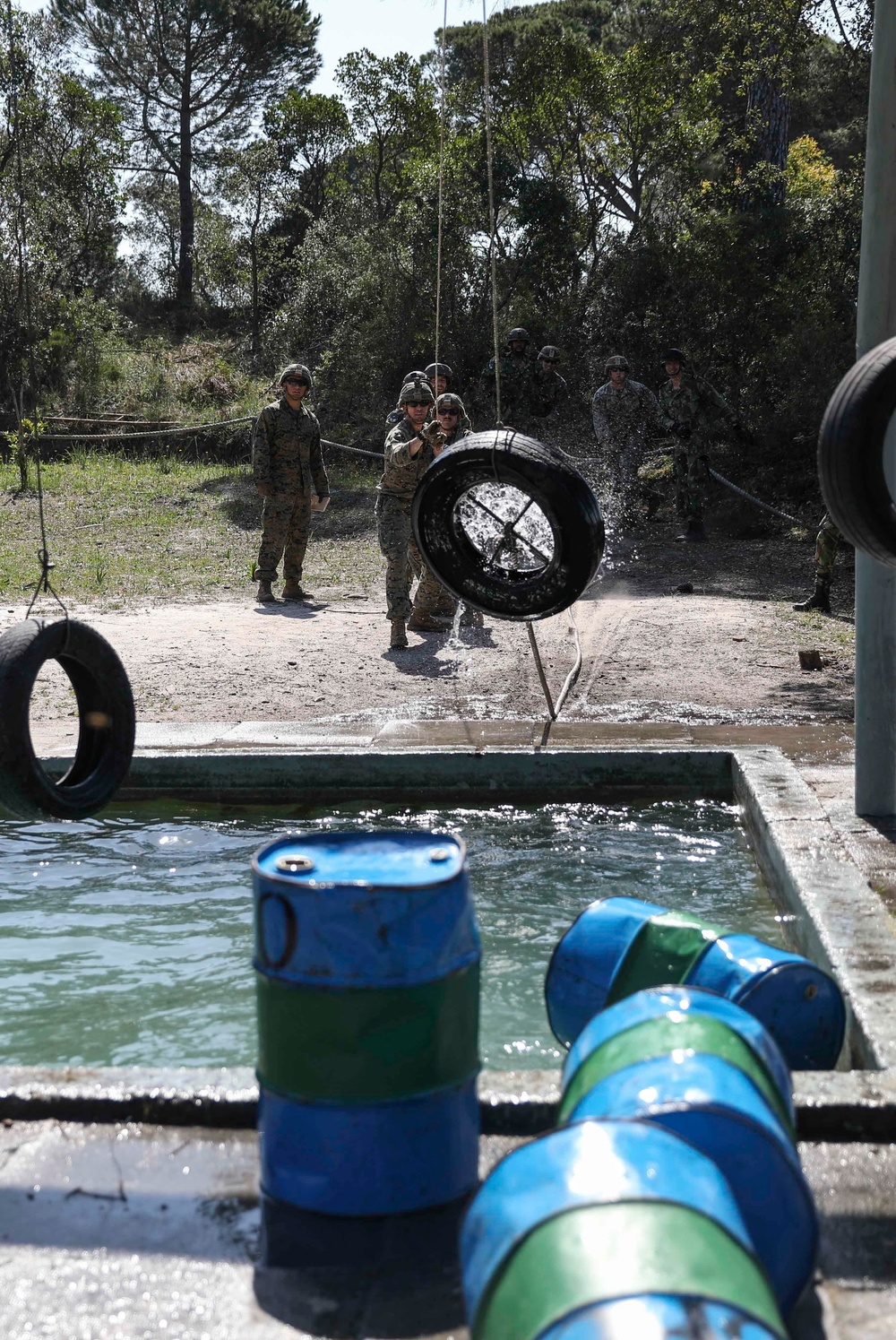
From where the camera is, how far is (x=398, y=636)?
35.4 feet

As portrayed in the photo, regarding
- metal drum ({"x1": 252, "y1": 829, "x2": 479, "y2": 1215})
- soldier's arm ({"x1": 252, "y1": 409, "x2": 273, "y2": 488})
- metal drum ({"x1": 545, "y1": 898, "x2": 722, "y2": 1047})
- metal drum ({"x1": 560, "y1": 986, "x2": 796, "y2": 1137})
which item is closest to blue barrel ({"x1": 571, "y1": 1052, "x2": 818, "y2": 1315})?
metal drum ({"x1": 560, "y1": 986, "x2": 796, "y2": 1137})

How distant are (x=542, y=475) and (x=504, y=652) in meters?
5.01

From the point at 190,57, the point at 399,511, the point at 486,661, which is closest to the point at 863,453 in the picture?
the point at 486,661

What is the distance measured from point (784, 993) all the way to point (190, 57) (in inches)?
1618

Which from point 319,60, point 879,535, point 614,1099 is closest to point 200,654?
point 879,535

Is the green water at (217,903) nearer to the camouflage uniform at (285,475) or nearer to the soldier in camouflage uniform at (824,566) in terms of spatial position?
the soldier in camouflage uniform at (824,566)

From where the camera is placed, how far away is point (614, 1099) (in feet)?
8.35

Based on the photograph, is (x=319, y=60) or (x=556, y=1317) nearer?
(x=556, y=1317)

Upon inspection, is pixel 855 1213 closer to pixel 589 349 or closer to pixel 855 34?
pixel 855 34

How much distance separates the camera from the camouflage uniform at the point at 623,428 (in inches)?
656

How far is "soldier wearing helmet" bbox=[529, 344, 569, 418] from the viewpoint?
16047mm

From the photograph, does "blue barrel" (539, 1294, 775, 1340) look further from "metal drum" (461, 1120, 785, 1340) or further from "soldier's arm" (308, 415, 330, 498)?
"soldier's arm" (308, 415, 330, 498)

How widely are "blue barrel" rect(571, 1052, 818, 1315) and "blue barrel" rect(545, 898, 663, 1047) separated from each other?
4.01ft

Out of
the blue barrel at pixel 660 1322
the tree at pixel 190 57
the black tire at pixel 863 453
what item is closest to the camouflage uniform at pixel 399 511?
the black tire at pixel 863 453
